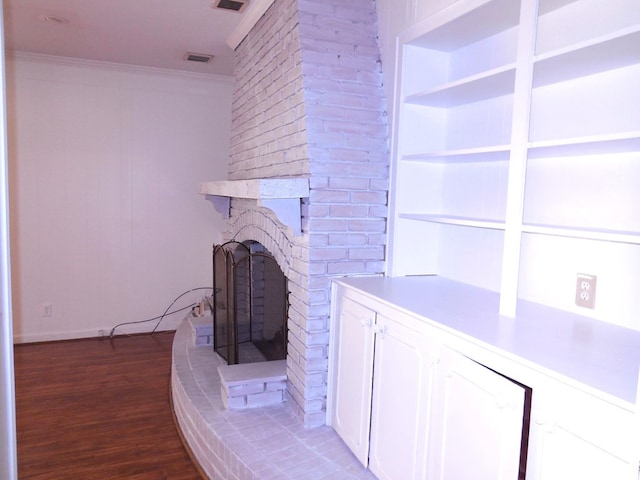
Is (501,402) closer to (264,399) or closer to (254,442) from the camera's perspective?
(254,442)

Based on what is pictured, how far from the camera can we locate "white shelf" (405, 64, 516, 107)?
1.79 metres

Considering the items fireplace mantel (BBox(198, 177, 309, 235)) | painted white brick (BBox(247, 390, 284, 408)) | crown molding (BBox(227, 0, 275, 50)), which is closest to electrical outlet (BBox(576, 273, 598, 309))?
fireplace mantel (BBox(198, 177, 309, 235))

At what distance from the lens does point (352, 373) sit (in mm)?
2166

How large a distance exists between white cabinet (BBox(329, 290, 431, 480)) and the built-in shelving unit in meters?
0.40

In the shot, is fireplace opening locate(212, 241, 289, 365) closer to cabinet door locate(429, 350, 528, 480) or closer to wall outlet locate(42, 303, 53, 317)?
cabinet door locate(429, 350, 528, 480)

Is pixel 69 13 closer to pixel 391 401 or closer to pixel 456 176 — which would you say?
pixel 456 176

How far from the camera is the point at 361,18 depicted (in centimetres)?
246

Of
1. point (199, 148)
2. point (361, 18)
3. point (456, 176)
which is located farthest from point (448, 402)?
point (199, 148)

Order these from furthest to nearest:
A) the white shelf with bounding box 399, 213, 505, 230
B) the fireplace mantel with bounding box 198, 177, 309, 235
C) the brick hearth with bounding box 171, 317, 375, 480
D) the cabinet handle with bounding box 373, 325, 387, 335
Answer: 1. the fireplace mantel with bounding box 198, 177, 309, 235
2. the brick hearth with bounding box 171, 317, 375, 480
3. the cabinet handle with bounding box 373, 325, 387, 335
4. the white shelf with bounding box 399, 213, 505, 230

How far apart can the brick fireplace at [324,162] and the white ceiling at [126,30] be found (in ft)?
2.74

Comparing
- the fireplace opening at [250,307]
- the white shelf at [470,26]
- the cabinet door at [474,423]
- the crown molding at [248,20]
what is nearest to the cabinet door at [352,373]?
the cabinet door at [474,423]

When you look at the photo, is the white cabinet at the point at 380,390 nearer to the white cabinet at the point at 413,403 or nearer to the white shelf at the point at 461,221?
the white cabinet at the point at 413,403

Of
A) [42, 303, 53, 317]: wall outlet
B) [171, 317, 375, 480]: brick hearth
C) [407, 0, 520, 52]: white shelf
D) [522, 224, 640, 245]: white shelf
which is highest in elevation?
[407, 0, 520, 52]: white shelf

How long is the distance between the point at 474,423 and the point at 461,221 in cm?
81
